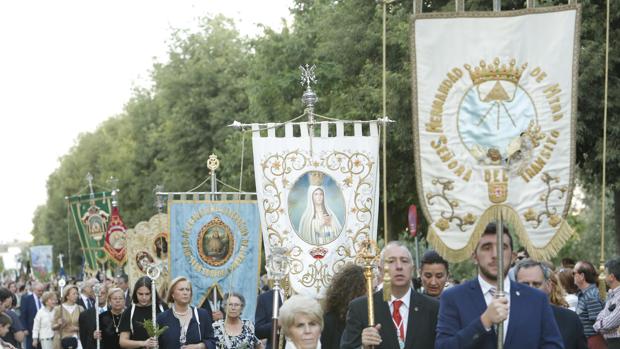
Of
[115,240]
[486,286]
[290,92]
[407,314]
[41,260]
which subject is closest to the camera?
[486,286]

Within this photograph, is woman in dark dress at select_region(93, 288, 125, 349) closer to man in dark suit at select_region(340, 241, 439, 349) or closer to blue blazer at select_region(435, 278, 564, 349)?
man in dark suit at select_region(340, 241, 439, 349)

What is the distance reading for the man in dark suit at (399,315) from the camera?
916 centimetres

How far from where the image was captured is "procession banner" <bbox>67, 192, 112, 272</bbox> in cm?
3002

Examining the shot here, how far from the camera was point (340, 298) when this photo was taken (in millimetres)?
11047

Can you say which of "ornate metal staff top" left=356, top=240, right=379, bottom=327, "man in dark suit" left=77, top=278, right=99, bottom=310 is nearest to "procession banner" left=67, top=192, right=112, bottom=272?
"man in dark suit" left=77, top=278, right=99, bottom=310

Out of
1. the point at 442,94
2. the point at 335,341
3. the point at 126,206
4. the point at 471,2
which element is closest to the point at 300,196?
the point at 335,341

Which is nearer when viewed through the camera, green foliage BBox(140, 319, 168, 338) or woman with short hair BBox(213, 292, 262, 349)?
green foliage BBox(140, 319, 168, 338)

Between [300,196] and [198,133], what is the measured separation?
41.2 m

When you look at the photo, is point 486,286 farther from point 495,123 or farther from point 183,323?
point 183,323

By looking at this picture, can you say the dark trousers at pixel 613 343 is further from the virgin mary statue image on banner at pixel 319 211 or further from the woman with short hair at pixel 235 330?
the woman with short hair at pixel 235 330

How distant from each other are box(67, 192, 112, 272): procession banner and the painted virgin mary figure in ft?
53.4

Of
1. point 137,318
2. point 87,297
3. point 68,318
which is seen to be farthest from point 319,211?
point 87,297

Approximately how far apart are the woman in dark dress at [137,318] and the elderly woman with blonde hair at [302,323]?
6.18 m

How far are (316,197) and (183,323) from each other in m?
1.91
